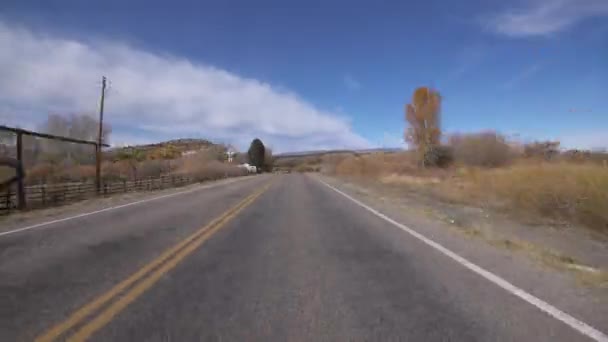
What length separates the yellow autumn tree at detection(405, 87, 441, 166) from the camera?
170 feet

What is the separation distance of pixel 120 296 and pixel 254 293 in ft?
5.10

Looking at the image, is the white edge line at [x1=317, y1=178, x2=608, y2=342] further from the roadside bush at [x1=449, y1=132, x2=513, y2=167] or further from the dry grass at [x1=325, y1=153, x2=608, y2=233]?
the roadside bush at [x1=449, y1=132, x2=513, y2=167]

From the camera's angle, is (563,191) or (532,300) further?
(563,191)

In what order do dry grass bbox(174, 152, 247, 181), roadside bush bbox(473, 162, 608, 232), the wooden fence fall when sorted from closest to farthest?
roadside bush bbox(473, 162, 608, 232) < the wooden fence < dry grass bbox(174, 152, 247, 181)

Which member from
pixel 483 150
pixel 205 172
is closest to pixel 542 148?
pixel 483 150

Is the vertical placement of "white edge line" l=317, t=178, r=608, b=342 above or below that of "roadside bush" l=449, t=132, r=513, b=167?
below

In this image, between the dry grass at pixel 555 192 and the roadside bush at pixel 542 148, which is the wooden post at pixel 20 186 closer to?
the dry grass at pixel 555 192

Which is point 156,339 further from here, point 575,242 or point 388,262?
point 575,242

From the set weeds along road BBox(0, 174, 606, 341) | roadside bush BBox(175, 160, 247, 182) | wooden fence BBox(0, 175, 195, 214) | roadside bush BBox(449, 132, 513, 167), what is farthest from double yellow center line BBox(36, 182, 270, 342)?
roadside bush BBox(175, 160, 247, 182)

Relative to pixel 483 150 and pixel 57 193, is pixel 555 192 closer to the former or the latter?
pixel 57 193

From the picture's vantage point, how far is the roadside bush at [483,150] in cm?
4286

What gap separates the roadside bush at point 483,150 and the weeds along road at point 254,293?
36.5 meters

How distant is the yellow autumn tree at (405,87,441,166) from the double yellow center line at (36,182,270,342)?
46.4 m

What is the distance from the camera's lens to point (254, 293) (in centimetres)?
559
